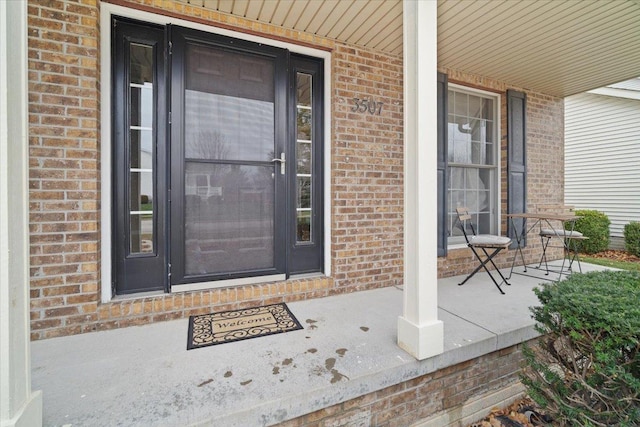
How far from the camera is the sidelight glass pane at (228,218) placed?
242 centimetres

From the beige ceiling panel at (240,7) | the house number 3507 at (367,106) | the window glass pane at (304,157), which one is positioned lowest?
the window glass pane at (304,157)

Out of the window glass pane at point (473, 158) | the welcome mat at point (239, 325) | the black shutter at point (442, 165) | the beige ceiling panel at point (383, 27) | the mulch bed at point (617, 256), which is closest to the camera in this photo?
the welcome mat at point (239, 325)

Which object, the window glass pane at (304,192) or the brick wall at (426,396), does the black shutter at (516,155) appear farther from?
the window glass pane at (304,192)

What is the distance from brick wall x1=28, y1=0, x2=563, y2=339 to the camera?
6.34 ft

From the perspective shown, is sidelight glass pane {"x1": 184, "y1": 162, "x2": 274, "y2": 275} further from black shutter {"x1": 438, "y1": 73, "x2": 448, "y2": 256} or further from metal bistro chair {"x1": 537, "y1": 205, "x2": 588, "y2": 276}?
metal bistro chair {"x1": 537, "y1": 205, "x2": 588, "y2": 276}

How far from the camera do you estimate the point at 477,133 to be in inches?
153

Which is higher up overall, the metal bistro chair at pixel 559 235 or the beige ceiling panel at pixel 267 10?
the beige ceiling panel at pixel 267 10

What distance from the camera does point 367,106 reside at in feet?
9.63

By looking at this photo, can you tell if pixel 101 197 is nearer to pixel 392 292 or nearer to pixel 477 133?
pixel 392 292

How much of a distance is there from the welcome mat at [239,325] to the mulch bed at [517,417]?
54.2 inches

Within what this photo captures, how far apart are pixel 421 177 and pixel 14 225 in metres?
1.80

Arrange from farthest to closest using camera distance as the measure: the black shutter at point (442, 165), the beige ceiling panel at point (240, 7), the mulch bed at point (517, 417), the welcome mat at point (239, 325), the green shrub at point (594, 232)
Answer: the green shrub at point (594, 232) → the black shutter at point (442, 165) → the beige ceiling panel at point (240, 7) → the welcome mat at point (239, 325) → the mulch bed at point (517, 417)

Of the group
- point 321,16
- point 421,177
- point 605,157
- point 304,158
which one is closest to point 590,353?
point 421,177

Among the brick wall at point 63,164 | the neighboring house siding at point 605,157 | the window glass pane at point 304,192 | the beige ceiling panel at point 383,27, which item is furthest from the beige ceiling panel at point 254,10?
the neighboring house siding at point 605,157
